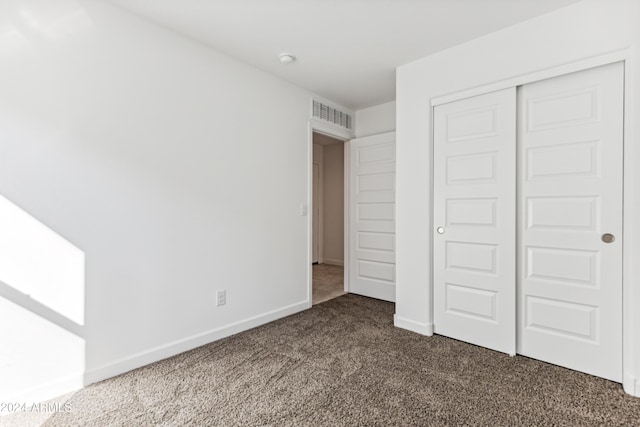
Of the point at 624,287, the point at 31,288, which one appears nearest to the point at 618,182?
the point at 624,287

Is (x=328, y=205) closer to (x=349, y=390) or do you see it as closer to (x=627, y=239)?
(x=349, y=390)

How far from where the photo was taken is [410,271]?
2854mm

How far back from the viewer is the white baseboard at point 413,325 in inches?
107

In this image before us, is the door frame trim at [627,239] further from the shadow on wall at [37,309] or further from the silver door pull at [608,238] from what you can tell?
the shadow on wall at [37,309]

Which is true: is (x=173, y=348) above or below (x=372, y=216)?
below

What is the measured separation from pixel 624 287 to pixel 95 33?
12.4 ft

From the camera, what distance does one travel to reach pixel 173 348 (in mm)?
2352

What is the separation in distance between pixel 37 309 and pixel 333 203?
5055 millimetres

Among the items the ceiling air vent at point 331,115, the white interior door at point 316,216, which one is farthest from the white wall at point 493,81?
the white interior door at point 316,216

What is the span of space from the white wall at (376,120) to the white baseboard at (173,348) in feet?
8.11

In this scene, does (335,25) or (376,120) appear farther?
(376,120)

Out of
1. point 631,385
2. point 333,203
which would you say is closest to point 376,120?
point 333,203

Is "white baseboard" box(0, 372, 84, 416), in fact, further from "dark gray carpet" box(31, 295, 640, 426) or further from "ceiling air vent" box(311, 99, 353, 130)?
"ceiling air vent" box(311, 99, 353, 130)

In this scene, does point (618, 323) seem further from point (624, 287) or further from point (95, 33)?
point (95, 33)
